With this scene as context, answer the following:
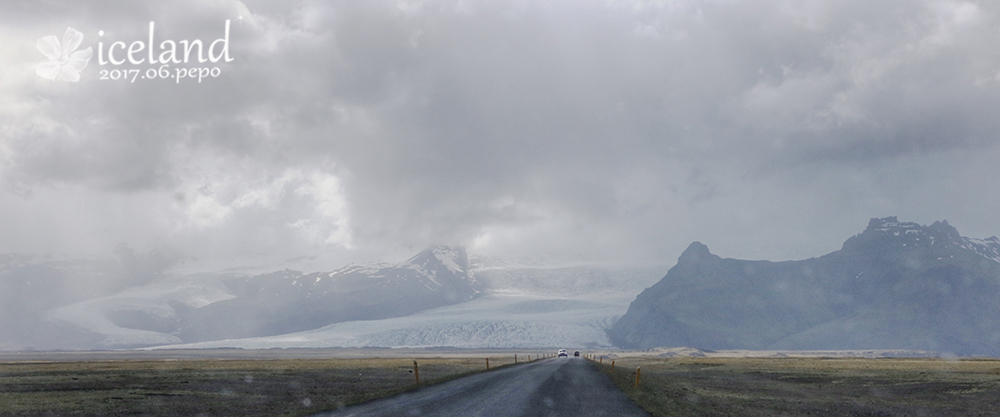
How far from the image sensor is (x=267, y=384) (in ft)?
135

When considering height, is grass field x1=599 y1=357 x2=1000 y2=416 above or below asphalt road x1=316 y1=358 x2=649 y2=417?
below

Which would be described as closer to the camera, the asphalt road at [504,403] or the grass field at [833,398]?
the asphalt road at [504,403]

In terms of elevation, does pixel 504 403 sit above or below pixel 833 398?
above

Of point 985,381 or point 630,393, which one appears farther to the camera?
point 985,381

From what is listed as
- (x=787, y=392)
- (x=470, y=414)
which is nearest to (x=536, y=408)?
(x=470, y=414)

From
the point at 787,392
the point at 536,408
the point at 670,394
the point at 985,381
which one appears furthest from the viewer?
the point at 985,381

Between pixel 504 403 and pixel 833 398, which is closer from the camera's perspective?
pixel 504 403

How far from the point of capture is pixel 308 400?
2983 centimetres

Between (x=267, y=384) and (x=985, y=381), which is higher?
(x=267, y=384)

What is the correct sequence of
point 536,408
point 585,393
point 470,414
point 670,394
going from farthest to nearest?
point 670,394 < point 585,393 < point 536,408 < point 470,414

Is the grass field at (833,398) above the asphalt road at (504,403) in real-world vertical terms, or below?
below

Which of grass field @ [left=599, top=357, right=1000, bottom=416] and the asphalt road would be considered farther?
grass field @ [left=599, top=357, right=1000, bottom=416]

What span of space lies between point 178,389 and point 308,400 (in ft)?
40.7

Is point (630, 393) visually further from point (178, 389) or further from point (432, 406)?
point (178, 389)
